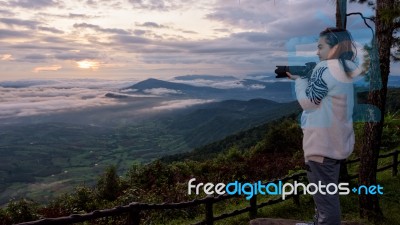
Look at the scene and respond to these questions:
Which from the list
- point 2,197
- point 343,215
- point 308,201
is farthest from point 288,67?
point 2,197

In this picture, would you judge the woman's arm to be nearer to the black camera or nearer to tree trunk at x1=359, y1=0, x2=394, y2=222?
the black camera

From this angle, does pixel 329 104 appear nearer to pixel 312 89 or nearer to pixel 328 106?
pixel 328 106

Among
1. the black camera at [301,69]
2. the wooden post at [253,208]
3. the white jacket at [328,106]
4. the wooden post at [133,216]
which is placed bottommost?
the wooden post at [253,208]

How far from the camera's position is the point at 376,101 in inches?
236

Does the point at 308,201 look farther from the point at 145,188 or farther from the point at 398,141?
the point at 398,141

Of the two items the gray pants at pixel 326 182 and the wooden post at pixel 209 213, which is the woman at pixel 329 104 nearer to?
the gray pants at pixel 326 182

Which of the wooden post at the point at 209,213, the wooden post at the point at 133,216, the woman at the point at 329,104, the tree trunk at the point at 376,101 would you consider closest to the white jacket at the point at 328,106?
the woman at the point at 329,104

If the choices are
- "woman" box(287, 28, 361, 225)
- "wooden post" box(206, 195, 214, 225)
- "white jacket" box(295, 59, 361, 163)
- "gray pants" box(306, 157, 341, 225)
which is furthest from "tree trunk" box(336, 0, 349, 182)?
"wooden post" box(206, 195, 214, 225)

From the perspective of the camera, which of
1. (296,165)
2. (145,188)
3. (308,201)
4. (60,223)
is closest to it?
(60,223)

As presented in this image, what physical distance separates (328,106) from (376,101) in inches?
106

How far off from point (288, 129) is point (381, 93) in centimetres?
1440

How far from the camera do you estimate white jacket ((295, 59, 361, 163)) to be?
3.71 m

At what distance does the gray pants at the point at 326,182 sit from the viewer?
393 cm

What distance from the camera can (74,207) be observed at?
14992mm
